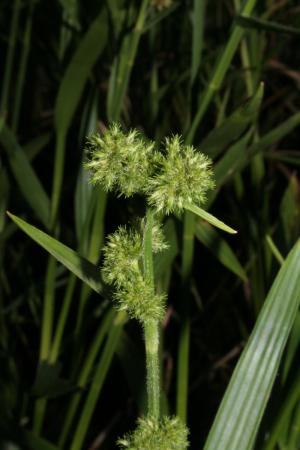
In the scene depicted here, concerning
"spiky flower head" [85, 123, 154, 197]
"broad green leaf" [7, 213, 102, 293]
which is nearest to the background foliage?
"broad green leaf" [7, 213, 102, 293]

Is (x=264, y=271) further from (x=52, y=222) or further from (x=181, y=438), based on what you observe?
(x=181, y=438)

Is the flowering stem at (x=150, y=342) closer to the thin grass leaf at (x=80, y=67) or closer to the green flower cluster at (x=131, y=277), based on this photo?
the green flower cluster at (x=131, y=277)

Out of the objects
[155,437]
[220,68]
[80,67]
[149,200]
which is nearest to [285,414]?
[155,437]

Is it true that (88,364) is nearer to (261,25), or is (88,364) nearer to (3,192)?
(3,192)

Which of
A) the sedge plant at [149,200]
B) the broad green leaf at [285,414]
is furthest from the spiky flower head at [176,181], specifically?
the broad green leaf at [285,414]

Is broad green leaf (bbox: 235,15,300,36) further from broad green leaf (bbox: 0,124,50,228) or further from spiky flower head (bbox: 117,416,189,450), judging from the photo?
spiky flower head (bbox: 117,416,189,450)

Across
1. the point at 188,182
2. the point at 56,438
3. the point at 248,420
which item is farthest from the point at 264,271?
the point at 188,182
